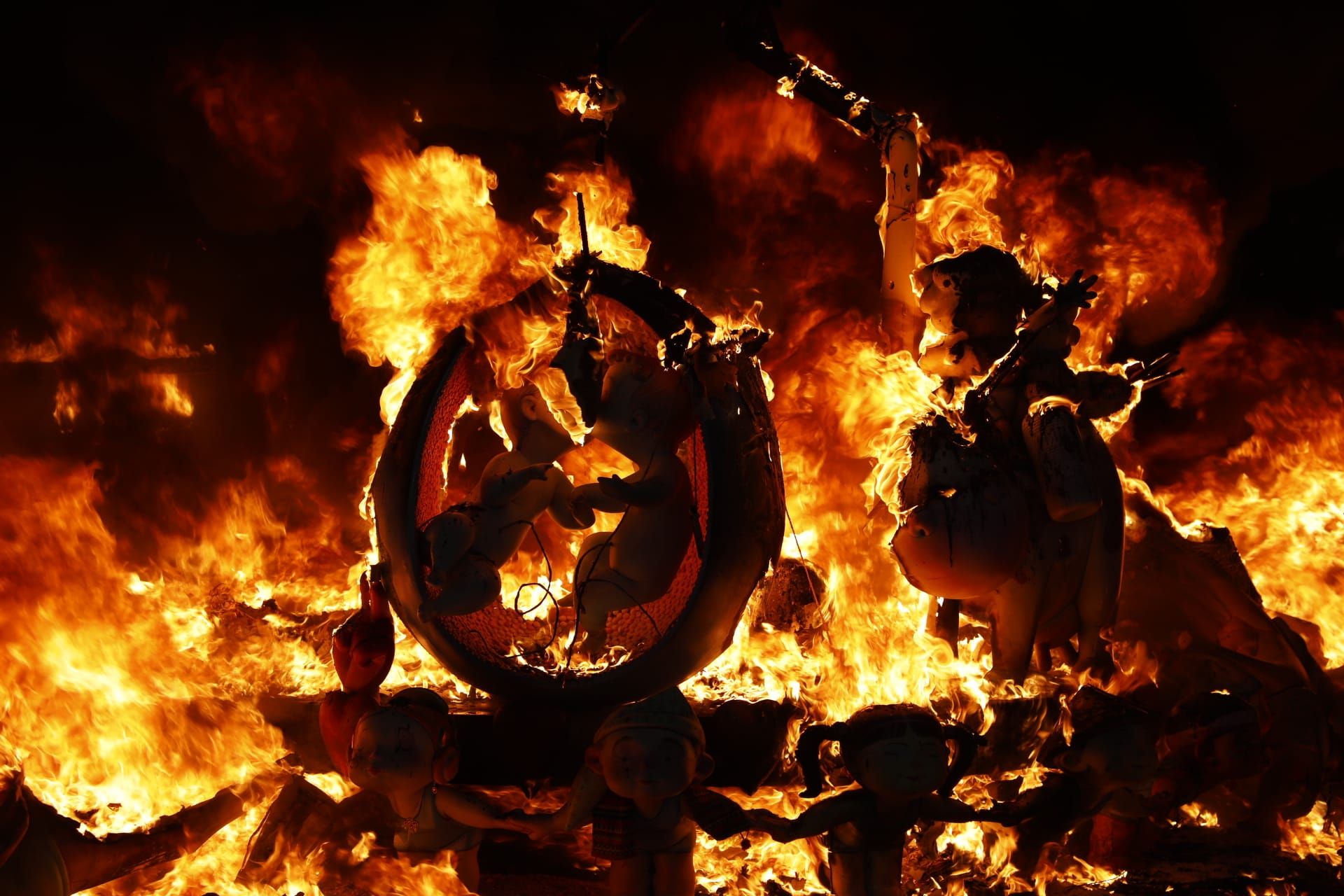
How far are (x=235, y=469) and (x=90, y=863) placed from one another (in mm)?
2845

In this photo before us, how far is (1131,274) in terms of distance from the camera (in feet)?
19.0

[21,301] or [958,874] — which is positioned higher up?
[21,301]

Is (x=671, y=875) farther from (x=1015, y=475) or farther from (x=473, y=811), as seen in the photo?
(x=1015, y=475)

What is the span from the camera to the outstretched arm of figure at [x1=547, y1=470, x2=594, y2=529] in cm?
411

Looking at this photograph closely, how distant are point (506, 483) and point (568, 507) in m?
0.24

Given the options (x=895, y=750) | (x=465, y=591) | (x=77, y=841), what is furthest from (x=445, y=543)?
(x=895, y=750)

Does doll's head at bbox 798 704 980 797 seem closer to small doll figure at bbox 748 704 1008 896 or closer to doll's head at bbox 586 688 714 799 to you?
small doll figure at bbox 748 704 1008 896

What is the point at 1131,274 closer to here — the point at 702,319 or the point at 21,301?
the point at 702,319

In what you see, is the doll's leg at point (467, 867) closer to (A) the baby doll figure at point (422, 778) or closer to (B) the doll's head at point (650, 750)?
(A) the baby doll figure at point (422, 778)

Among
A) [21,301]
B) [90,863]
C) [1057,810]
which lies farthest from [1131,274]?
[21,301]

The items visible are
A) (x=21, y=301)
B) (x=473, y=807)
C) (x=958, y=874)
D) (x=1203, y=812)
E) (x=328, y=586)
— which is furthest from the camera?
(x=21, y=301)

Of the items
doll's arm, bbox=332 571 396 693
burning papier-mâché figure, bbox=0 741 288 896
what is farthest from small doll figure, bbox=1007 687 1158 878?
burning papier-mâché figure, bbox=0 741 288 896

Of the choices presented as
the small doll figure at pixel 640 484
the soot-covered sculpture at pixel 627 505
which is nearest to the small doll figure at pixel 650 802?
the soot-covered sculpture at pixel 627 505

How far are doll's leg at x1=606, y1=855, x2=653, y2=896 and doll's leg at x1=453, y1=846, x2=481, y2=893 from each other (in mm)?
453
